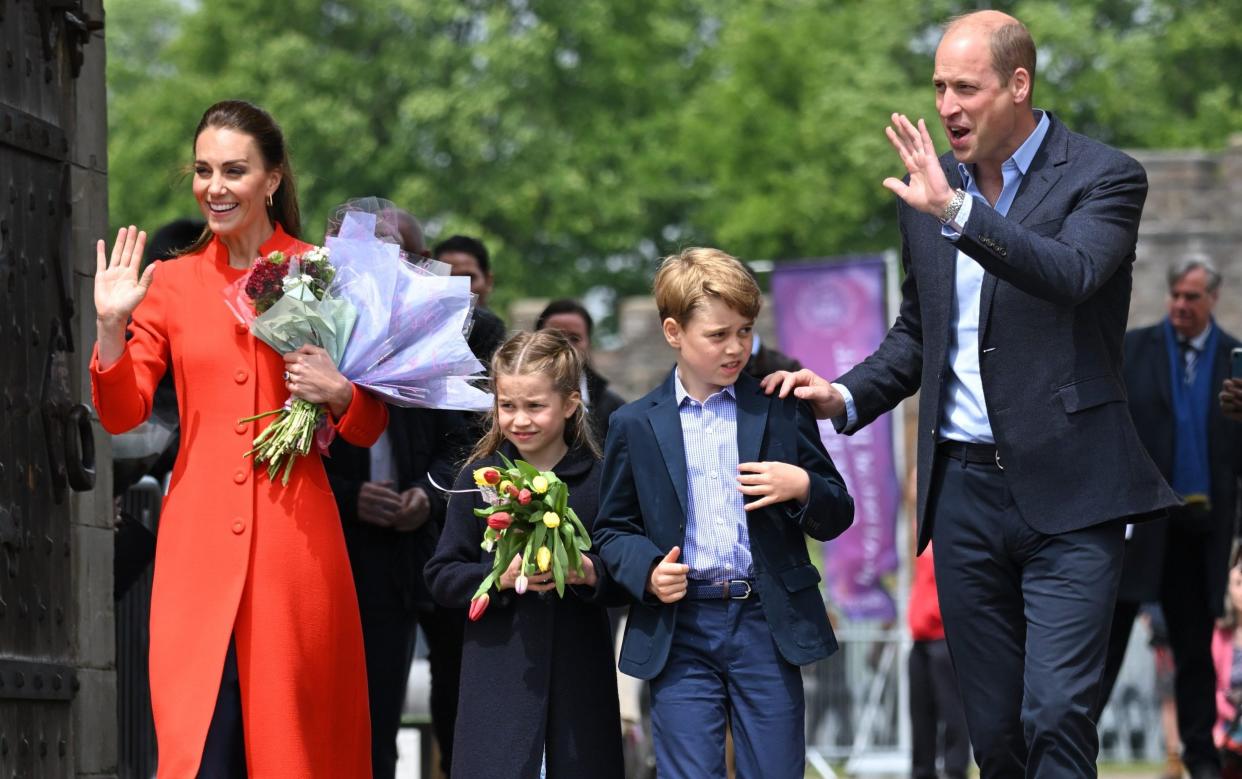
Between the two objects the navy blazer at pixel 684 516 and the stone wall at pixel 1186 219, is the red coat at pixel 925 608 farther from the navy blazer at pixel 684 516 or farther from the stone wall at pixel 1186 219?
the stone wall at pixel 1186 219

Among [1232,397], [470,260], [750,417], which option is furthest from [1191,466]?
[750,417]

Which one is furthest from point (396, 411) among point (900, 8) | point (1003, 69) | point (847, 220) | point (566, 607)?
point (900, 8)

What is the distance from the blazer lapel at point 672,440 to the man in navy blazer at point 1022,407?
65cm

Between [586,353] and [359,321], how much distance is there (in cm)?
313

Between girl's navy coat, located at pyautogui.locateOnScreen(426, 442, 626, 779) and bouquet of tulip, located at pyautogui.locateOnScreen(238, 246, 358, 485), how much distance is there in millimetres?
590

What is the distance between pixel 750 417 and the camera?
619cm

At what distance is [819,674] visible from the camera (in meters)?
18.3

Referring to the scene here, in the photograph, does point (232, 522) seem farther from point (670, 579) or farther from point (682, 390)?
point (682, 390)

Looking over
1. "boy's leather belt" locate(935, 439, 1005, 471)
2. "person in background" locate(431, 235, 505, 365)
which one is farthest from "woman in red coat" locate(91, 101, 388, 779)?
"person in background" locate(431, 235, 505, 365)

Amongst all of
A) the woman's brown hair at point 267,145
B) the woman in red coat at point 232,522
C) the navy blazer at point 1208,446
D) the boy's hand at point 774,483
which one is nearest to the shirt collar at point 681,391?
the boy's hand at point 774,483

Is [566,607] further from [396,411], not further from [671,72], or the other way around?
[671,72]

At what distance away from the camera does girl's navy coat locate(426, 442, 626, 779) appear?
20.6 feet

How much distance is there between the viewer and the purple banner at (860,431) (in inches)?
707

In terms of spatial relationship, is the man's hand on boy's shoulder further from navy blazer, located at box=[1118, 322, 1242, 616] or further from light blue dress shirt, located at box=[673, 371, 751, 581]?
navy blazer, located at box=[1118, 322, 1242, 616]
